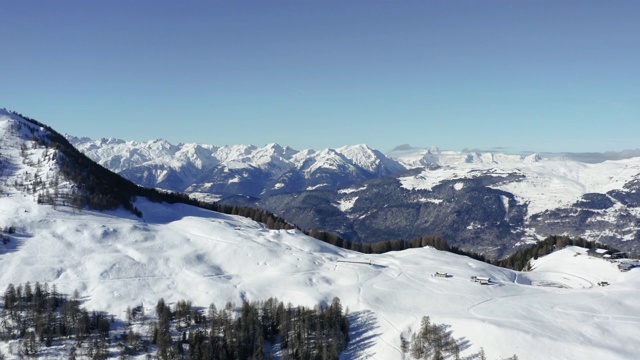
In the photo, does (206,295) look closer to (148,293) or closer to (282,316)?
(148,293)

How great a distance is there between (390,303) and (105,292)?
89.7m

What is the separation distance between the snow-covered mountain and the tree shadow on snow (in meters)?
0.31

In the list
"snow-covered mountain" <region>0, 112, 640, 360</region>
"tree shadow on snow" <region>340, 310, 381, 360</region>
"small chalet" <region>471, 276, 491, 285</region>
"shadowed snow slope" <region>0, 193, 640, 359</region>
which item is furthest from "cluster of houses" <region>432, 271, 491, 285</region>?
"tree shadow on snow" <region>340, 310, 381, 360</region>

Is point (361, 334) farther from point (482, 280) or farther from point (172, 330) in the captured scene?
point (482, 280)

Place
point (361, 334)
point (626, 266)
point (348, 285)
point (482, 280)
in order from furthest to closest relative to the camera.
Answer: point (626, 266) < point (482, 280) < point (348, 285) < point (361, 334)

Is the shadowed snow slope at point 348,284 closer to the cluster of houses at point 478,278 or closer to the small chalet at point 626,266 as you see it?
the cluster of houses at point 478,278

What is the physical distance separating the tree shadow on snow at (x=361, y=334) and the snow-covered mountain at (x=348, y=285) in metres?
0.31

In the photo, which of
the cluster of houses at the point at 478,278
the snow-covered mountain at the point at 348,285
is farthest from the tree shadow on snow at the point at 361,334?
the cluster of houses at the point at 478,278

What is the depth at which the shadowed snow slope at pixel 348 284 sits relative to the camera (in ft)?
406

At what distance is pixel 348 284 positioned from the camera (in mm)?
164125

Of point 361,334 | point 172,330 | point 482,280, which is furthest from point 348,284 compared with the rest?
point 172,330

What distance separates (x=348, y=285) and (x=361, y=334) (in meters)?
32.7

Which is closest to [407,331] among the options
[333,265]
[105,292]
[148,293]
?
[333,265]

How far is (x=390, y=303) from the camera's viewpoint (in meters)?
148
